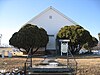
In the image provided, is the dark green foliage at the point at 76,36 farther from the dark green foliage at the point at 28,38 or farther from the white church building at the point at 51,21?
the white church building at the point at 51,21

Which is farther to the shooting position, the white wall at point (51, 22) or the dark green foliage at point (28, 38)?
the white wall at point (51, 22)

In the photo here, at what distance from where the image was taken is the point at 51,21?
3719cm

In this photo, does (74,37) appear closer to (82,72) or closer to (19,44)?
(19,44)

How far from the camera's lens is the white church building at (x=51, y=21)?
121 feet

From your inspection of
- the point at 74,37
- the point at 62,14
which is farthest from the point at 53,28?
the point at 74,37

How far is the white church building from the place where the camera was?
121 feet

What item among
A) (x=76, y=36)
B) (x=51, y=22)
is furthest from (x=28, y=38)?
(x=51, y=22)

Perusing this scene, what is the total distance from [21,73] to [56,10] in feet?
82.6

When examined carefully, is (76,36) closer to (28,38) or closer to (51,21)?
(28,38)

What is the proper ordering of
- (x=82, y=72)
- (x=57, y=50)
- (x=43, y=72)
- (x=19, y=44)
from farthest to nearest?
(x=57, y=50)
(x=19, y=44)
(x=82, y=72)
(x=43, y=72)

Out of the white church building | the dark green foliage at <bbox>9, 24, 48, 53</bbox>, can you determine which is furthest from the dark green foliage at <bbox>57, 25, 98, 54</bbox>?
the white church building

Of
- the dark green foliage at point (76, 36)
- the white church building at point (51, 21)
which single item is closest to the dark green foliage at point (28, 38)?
the dark green foliage at point (76, 36)

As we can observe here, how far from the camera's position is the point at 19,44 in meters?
30.2

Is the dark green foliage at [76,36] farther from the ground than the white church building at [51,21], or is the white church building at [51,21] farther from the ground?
the white church building at [51,21]
